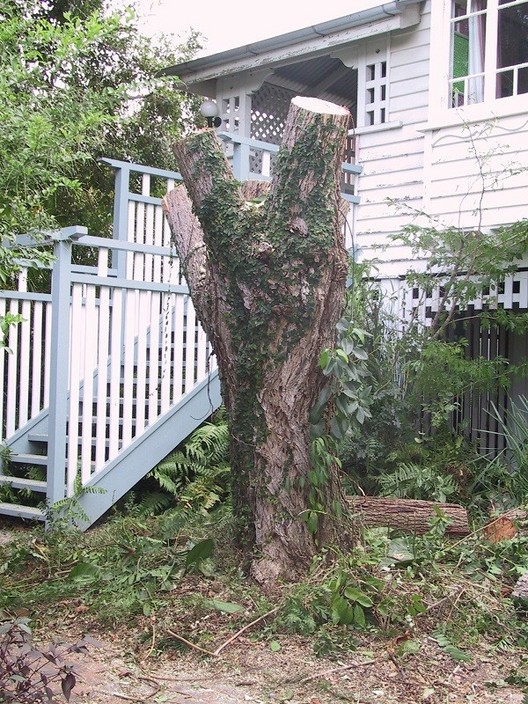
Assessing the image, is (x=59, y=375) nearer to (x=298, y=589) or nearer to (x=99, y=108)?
(x=99, y=108)

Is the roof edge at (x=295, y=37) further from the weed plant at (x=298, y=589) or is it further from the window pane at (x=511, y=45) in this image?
the weed plant at (x=298, y=589)

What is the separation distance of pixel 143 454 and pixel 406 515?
235cm

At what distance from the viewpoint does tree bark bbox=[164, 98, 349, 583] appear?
15.3 feet

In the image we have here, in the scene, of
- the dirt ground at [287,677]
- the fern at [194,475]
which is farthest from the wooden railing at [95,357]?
the dirt ground at [287,677]

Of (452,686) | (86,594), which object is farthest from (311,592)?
(86,594)

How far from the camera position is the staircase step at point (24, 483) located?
22.8 feet

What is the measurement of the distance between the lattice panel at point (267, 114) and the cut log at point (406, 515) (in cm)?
711

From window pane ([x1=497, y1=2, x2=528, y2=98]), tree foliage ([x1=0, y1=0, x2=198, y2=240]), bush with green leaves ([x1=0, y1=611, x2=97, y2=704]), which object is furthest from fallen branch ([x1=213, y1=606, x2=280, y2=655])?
window pane ([x1=497, y1=2, x2=528, y2=98])

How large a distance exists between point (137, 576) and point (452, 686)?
6.18 ft

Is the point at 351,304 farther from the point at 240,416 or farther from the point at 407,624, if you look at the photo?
the point at 407,624

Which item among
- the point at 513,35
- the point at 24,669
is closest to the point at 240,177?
the point at 513,35

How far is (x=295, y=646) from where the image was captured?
4.15 metres

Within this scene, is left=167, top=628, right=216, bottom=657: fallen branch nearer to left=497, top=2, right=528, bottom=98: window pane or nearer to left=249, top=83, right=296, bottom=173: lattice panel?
left=497, top=2, right=528, bottom=98: window pane

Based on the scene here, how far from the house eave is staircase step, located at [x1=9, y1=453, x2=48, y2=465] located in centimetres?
583
